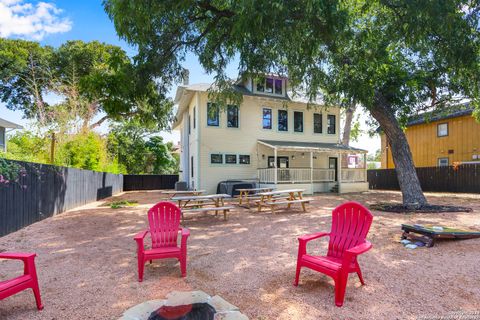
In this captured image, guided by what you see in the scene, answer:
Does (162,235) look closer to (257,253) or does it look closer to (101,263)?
(101,263)

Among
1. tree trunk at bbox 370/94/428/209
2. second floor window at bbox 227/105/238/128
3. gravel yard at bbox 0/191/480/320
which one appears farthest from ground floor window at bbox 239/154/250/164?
gravel yard at bbox 0/191/480/320

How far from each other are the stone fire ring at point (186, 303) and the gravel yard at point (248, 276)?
0.14 metres

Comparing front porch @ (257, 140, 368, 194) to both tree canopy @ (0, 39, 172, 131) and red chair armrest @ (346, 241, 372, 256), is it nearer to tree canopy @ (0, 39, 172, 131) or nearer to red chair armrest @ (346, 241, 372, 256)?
tree canopy @ (0, 39, 172, 131)

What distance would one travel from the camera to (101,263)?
4.46 meters

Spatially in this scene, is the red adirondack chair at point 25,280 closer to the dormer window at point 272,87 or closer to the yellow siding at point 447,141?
the dormer window at point 272,87

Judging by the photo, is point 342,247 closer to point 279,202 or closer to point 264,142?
point 279,202

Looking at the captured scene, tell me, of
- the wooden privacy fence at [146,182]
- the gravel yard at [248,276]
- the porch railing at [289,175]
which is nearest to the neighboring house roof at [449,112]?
the porch railing at [289,175]

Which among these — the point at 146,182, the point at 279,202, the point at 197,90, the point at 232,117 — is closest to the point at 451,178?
the point at 232,117

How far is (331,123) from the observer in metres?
18.9

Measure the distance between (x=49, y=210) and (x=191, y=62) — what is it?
6986 millimetres

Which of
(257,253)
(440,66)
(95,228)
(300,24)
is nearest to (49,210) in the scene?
(95,228)

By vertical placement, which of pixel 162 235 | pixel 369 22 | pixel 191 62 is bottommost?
pixel 162 235

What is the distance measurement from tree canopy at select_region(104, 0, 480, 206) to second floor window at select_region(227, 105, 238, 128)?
16.6ft

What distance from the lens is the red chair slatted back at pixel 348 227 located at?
3.57 m
